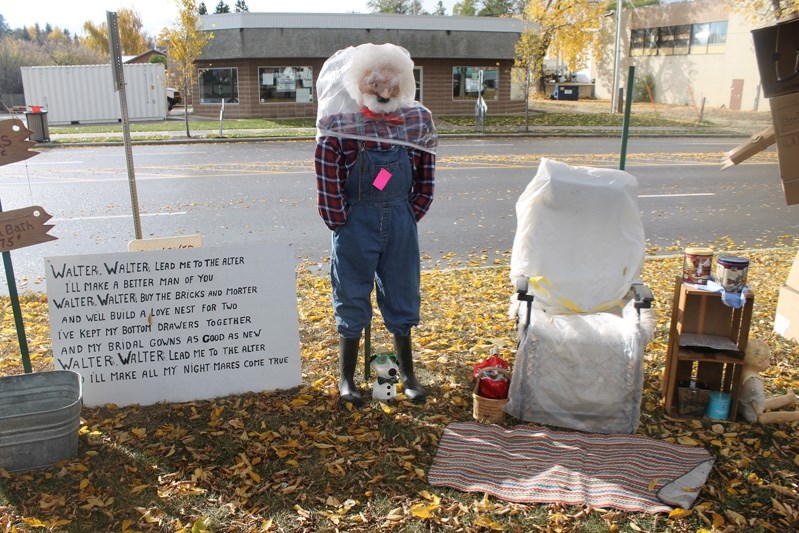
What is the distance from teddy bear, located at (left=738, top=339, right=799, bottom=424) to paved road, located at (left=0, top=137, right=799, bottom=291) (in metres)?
3.83

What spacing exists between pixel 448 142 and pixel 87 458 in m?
17.8

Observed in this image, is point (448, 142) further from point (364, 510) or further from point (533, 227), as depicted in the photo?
point (364, 510)

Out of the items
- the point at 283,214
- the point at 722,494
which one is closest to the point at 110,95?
the point at 283,214

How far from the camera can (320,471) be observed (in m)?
3.36

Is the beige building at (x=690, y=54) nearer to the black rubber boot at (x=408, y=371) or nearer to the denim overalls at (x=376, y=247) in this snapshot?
the black rubber boot at (x=408, y=371)

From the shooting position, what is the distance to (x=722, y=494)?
319 cm

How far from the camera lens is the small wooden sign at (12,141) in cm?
354

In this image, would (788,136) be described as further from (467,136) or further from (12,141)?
(467,136)

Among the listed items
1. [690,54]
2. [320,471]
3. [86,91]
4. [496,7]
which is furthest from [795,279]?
[496,7]

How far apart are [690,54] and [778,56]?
128ft

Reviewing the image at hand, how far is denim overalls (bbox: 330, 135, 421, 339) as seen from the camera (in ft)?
12.0

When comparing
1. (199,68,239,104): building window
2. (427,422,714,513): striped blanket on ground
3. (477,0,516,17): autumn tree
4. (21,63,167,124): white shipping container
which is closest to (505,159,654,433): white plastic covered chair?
(427,422,714,513): striped blanket on ground

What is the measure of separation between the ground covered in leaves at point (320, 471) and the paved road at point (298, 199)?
11.5ft

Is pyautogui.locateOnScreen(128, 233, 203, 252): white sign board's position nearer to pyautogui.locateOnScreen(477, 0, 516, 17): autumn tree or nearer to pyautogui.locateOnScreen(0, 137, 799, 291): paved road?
pyautogui.locateOnScreen(0, 137, 799, 291): paved road
